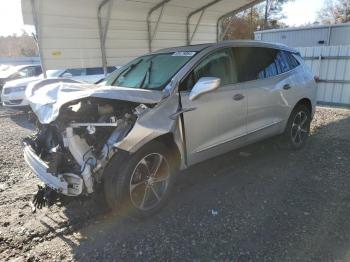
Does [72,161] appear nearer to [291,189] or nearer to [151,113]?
[151,113]

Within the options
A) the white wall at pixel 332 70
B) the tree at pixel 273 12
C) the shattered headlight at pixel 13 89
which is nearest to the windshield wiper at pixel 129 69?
the shattered headlight at pixel 13 89

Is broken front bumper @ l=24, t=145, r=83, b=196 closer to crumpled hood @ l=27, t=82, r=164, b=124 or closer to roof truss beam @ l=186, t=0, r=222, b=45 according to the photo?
crumpled hood @ l=27, t=82, r=164, b=124

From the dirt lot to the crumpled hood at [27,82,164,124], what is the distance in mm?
1017

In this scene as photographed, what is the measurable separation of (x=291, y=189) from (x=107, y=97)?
266cm

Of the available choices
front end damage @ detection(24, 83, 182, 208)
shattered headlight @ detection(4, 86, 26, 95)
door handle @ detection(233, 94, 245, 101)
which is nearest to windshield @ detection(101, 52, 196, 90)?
front end damage @ detection(24, 83, 182, 208)

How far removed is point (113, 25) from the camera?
770cm

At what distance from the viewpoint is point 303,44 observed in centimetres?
1443

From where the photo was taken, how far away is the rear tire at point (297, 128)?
17.8ft

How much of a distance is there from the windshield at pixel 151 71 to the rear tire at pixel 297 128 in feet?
7.72

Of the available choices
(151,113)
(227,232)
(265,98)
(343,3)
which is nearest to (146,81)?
(151,113)

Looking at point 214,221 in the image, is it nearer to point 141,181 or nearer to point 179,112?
point 141,181

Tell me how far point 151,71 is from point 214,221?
6.89ft

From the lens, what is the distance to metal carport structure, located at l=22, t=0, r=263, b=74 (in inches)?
258

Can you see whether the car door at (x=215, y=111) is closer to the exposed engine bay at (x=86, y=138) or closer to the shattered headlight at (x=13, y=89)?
the exposed engine bay at (x=86, y=138)
